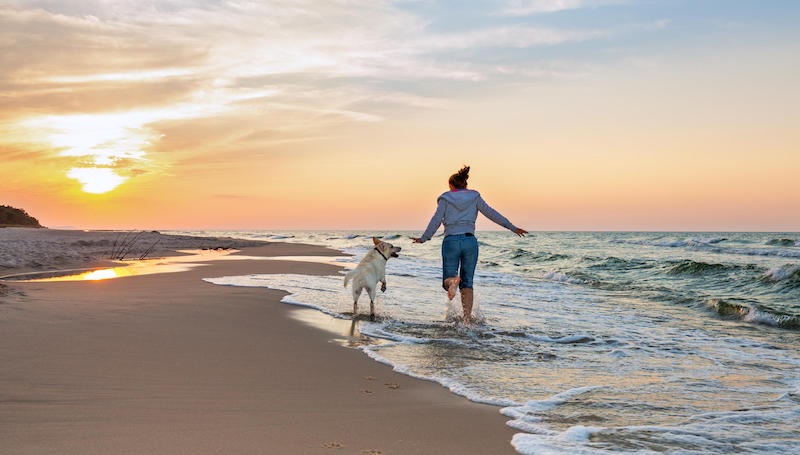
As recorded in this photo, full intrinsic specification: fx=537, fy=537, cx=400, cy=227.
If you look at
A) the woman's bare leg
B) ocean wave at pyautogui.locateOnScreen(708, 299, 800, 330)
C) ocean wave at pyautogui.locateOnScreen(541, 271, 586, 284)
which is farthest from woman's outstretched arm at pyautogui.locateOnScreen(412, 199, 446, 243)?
ocean wave at pyautogui.locateOnScreen(541, 271, 586, 284)

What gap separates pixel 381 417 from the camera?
384 centimetres

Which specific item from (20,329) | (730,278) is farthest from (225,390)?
(730,278)

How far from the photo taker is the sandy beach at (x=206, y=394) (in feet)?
10.6

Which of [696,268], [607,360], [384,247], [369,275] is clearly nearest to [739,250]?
[696,268]

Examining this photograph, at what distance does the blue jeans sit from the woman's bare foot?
156 mm

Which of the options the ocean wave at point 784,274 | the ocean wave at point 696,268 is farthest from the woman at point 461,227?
the ocean wave at point 696,268

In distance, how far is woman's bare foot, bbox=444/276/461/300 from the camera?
8.36 metres

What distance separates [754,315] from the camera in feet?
34.5

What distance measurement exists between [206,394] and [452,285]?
4885 mm

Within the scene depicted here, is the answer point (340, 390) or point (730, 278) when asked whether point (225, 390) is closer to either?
point (340, 390)

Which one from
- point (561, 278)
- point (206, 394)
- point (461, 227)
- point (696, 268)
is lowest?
point (561, 278)

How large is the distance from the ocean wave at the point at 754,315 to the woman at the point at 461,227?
541cm

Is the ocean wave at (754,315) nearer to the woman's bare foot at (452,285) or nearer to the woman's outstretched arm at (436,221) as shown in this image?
the woman's bare foot at (452,285)

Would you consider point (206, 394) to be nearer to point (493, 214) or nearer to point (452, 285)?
point (452, 285)
